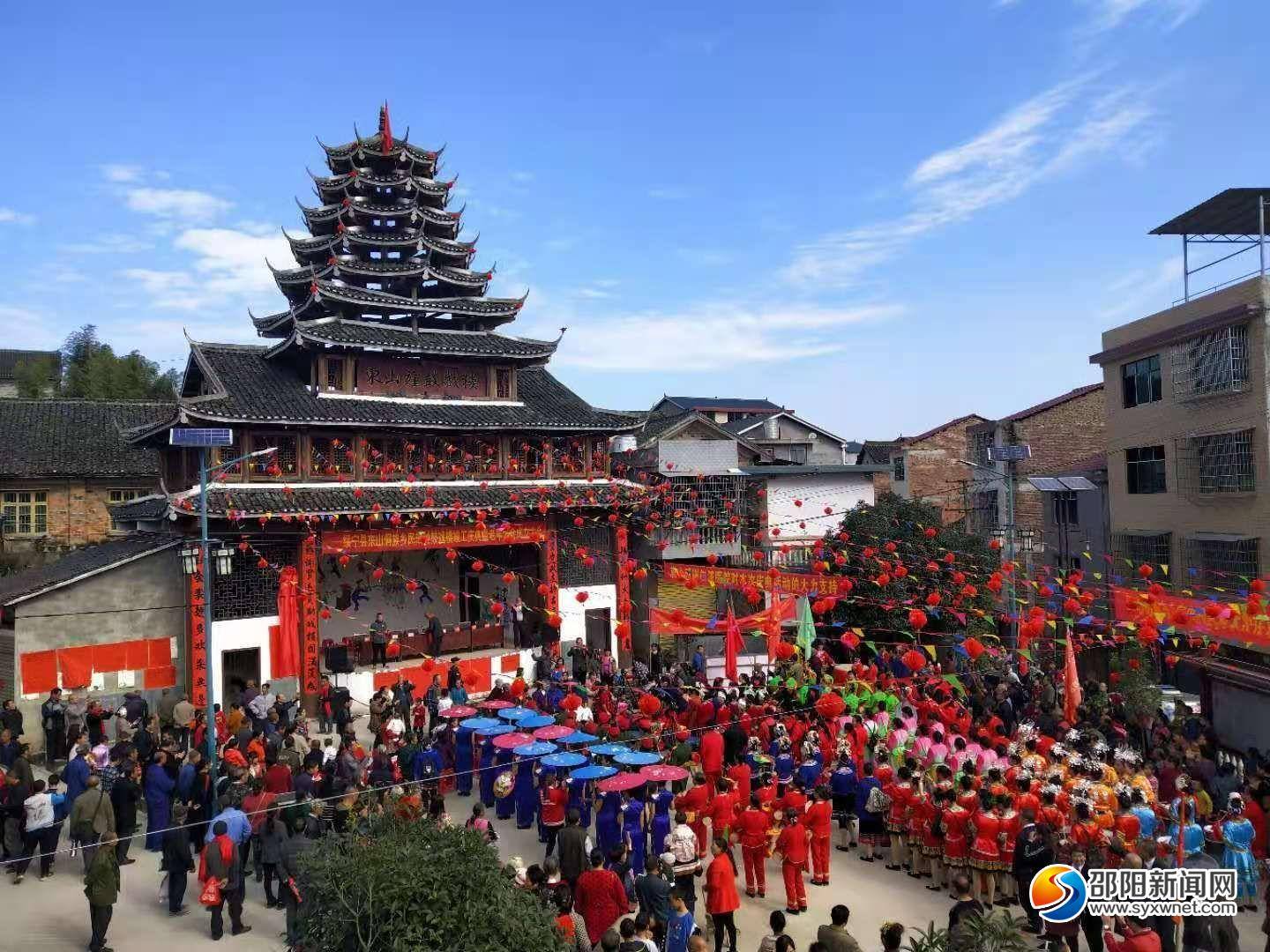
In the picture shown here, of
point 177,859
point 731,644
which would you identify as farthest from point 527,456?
point 177,859

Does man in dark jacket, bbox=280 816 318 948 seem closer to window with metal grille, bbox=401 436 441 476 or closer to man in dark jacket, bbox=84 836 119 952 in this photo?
man in dark jacket, bbox=84 836 119 952

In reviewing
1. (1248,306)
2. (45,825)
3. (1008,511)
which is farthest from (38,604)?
(1248,306)

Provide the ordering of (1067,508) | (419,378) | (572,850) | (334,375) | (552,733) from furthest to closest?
(1067,508), (419,378), (334,375), (552,733), (572,850)

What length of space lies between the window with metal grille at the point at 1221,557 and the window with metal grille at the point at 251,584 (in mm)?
20926

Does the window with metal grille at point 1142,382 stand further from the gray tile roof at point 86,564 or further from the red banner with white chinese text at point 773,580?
the gray tile roof at point 86,564

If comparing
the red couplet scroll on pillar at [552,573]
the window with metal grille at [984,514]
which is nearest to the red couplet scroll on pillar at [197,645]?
the red couplet scroll on pillar at [552,573]

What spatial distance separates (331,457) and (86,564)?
552 cm

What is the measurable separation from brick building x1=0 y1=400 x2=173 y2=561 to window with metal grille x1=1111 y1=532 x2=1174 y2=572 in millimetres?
29944

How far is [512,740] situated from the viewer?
13273 mm

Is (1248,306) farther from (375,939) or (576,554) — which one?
(375,939)

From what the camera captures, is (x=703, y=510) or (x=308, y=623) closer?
(x=308, y=623)

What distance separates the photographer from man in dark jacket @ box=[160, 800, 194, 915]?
34.3ft

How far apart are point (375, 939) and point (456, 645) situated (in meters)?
Answer: 17.8
